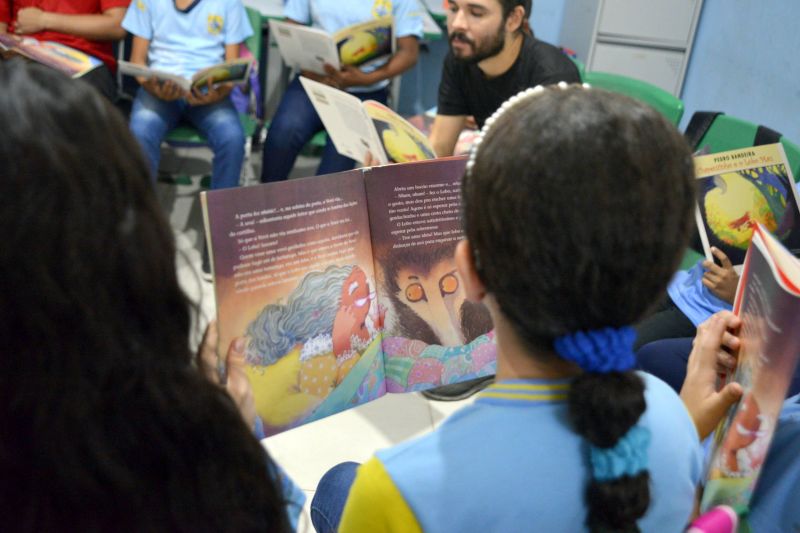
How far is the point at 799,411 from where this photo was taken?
0.98m

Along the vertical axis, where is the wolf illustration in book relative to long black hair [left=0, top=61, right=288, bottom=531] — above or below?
below

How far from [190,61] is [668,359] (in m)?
2.08

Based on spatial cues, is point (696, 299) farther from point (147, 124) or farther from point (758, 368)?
point (147, 124)

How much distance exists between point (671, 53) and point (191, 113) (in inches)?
92.8

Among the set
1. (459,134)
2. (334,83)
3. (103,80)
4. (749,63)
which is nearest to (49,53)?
(103,80)

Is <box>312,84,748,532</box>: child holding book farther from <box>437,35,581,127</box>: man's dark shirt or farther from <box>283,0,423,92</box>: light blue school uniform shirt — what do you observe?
<box>283,0,423,92</box>: light blue school uniform shirt

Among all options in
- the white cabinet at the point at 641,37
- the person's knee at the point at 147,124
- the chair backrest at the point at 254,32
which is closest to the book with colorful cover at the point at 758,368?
the person's knee at the point at 147,124

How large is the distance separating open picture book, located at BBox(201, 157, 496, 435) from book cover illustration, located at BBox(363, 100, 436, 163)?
386 mm

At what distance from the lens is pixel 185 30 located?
265cm

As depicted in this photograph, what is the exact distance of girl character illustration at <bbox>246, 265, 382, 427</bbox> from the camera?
→ 1011mm

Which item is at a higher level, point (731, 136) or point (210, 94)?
point (731, 136)

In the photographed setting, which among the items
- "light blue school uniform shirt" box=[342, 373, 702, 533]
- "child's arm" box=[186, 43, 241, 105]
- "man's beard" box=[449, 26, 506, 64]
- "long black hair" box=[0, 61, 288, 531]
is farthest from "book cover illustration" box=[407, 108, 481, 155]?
"long black hair" box=[0, 61, 288, 531]

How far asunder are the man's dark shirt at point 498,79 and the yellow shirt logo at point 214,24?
0.96m

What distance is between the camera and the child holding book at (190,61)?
8.30ft
